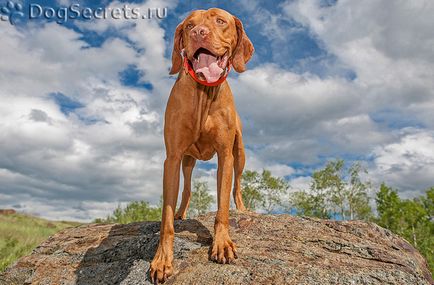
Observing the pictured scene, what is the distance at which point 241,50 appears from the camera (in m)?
6.10

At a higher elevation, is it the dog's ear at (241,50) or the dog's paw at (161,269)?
the dog's ear at (241,50)

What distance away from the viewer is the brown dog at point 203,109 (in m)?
5.38

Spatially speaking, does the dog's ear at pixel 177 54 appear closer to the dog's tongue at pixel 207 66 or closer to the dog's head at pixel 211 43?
the dog's head at pixel 211 43

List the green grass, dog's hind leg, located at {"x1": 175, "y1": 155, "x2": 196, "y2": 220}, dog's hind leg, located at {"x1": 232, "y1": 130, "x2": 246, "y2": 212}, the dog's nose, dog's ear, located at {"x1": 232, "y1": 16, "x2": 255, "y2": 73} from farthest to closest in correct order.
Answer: the green grass, dog's hind leg, located at {"x1": 175, "y1": 155, "x2": 196, "y2": 220}, dog's hind leg, located at {"x1": 232, "y1": 130, "x2": 246, "y2": 212}, dog's ear, located at {"x1": 232, "y1": 16, "x2": 255, "y2": 73}, the dog's nose

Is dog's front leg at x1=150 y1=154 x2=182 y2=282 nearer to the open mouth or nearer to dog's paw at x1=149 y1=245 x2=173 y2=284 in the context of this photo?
dog's paw at x1=149 y1=245 x2=173 y2=284

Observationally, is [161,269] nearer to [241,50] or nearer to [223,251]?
[223,251]

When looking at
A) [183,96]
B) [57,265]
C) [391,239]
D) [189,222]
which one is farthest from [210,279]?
[391,239]

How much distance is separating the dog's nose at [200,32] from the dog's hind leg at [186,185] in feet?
11.0

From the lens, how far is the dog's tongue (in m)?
5.34

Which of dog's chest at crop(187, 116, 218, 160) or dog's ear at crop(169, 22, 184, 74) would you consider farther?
dog's ear at crop(169, 22, 184, 74)

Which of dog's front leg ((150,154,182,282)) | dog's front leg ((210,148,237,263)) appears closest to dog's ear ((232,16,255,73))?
dog's front leg ((210,148,237,263))

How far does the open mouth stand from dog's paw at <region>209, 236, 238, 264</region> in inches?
92.0

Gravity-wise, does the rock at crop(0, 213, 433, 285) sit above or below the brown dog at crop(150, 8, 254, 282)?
below

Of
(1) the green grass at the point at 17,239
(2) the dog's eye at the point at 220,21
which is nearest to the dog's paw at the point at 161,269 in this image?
(2) the dog's eye at the point at 220,21
